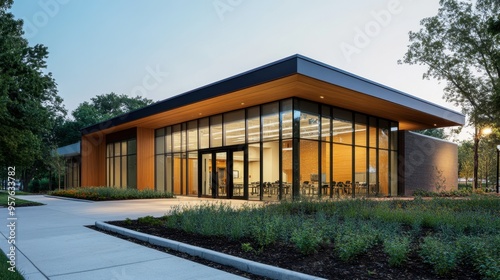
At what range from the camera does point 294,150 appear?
17109 millimetres

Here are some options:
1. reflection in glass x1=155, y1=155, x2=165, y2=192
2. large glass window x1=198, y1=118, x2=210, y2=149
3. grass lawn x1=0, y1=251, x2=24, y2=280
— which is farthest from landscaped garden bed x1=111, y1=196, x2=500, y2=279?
reflection in glass x1=155, y1=155, x2=165, y2=192

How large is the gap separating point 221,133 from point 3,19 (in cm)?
1124

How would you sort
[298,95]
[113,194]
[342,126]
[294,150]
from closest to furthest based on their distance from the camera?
[298,95] < [294,150] < [342,126] < [113,194]

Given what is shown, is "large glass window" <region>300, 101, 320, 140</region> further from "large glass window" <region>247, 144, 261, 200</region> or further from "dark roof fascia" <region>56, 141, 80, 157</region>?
"dark roof fascia" <region>56, 141, 80, 157</region>

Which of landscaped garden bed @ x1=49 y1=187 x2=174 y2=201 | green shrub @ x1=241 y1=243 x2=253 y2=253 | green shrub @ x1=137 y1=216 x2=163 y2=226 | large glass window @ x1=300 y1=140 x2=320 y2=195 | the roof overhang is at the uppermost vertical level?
the roof overhang

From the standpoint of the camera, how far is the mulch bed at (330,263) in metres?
4.62

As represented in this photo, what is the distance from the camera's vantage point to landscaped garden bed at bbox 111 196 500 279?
4.68 meters

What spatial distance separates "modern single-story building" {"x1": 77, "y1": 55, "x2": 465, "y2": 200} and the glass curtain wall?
2.0 inches

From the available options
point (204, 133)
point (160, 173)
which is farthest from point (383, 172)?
point (160, 173)

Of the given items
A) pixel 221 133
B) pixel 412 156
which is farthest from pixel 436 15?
pixel 221 133

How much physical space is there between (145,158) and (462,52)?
22.3 metres

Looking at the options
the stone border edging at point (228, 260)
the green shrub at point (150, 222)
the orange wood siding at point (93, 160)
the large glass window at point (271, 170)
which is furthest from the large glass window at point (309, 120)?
the orange wood siding at point (93, 160)

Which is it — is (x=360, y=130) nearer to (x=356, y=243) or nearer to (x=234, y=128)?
(x=234, y=128)

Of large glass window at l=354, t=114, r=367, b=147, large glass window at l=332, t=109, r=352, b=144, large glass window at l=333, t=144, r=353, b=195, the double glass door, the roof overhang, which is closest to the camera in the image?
the roof overhang
